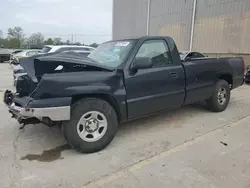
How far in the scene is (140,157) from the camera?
10.5 ft

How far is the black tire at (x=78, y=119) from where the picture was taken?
3184 millimetres

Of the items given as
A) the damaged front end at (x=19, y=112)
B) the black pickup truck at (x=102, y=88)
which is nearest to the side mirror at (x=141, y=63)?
the black pickup truck at (x=102, y=88)

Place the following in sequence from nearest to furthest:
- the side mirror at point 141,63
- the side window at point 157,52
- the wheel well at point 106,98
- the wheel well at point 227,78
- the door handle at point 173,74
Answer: the wheel well at point 106,98
the side mirror at point 141,63
the side window at point 157,52
the door handle at point 173,74
the wheel well at point 227,78

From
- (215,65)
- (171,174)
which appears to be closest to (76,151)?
(171,174)

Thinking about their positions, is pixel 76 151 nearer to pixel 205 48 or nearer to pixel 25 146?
pixel 25 146

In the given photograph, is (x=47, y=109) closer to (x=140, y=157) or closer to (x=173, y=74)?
(x=140, y=157)

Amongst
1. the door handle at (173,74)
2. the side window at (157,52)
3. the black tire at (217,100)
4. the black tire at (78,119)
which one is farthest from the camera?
the black tire at (217,100)

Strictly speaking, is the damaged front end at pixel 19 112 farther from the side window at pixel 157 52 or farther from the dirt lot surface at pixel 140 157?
the side window at pixel 157 52

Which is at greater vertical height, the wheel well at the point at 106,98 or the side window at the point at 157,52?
the side window at the point at 157,52

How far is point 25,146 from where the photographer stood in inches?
141

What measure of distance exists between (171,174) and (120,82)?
1.55 m

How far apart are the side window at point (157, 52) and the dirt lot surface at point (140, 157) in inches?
49.1

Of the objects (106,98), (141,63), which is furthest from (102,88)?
(141,63)

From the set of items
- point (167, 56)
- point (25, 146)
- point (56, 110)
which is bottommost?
point (25, 146)
